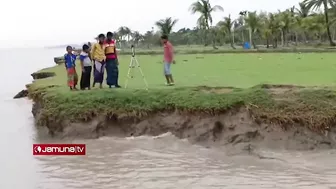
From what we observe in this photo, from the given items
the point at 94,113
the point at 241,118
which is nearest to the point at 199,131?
the point at 241,118

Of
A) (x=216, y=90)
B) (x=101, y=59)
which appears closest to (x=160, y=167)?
(x=216, y=90)

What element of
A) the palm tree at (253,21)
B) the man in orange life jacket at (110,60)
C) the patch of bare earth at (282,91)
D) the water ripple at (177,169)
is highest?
the palm tree at (253,21)

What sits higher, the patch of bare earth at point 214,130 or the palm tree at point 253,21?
the palm tree at point 253,21

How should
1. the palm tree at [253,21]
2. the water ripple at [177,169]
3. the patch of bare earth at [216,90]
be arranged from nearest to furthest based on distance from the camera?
the water ripple at [177,169] < the patch of bare earth at [216,90] < the palm tree at [253,21]

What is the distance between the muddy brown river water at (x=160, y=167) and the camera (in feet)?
25.6

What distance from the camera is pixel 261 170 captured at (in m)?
8.34

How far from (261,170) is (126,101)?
4199 mm

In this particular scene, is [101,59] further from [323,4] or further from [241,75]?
[323,4]

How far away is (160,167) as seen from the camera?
8.68m

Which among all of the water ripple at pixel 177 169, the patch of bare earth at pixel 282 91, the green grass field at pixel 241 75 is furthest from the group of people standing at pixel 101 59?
the patch of bare earth at pixel 282 91

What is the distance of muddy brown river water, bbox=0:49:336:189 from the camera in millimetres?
7789

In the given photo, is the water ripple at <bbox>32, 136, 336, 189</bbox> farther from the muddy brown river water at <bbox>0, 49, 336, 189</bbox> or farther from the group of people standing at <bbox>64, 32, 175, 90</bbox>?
the group of people standing at <bbox>64, 32, 175, 90</bbox>

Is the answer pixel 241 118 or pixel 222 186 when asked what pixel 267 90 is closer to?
pixel 241 118

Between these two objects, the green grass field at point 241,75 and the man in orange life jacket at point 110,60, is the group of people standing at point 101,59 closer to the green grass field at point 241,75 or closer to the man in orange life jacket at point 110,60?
the man in orange life jacket at point 110,60
